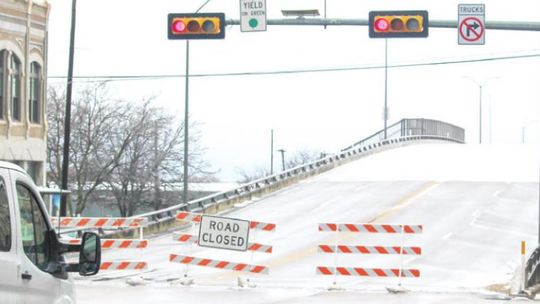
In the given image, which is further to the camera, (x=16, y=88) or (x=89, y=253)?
(x=16, y=88)

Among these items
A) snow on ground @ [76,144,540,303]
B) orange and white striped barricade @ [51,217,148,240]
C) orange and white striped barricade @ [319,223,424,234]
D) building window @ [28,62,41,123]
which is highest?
building window @ [28,62,41,123]

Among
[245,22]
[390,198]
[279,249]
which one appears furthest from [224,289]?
[390,198]

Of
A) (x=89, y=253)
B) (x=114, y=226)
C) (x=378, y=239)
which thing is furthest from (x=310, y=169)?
(x=89, y=253)

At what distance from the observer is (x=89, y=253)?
23.3ft

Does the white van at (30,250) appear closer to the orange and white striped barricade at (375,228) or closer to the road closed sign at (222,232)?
the road closed sign at (222,232)

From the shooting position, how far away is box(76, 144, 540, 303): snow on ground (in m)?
20.2

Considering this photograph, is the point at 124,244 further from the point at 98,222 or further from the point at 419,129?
the point at 419,129

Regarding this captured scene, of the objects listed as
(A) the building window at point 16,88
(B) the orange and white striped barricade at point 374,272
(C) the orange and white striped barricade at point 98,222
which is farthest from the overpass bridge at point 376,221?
(A) the building window at point 16,88

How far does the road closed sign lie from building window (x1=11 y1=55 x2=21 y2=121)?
1782 cm

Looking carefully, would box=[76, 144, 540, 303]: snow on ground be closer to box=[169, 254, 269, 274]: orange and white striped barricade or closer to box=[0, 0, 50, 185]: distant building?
box=[169, 254, 269, 274]: orange and white striped barricade

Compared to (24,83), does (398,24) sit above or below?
above

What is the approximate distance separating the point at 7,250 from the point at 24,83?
32.3 meters

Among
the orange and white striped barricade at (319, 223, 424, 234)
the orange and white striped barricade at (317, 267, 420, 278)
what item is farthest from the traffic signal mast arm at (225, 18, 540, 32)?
the orange and white striped barricade at (317, 267, 420, 278)

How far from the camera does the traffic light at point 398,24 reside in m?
22.1
